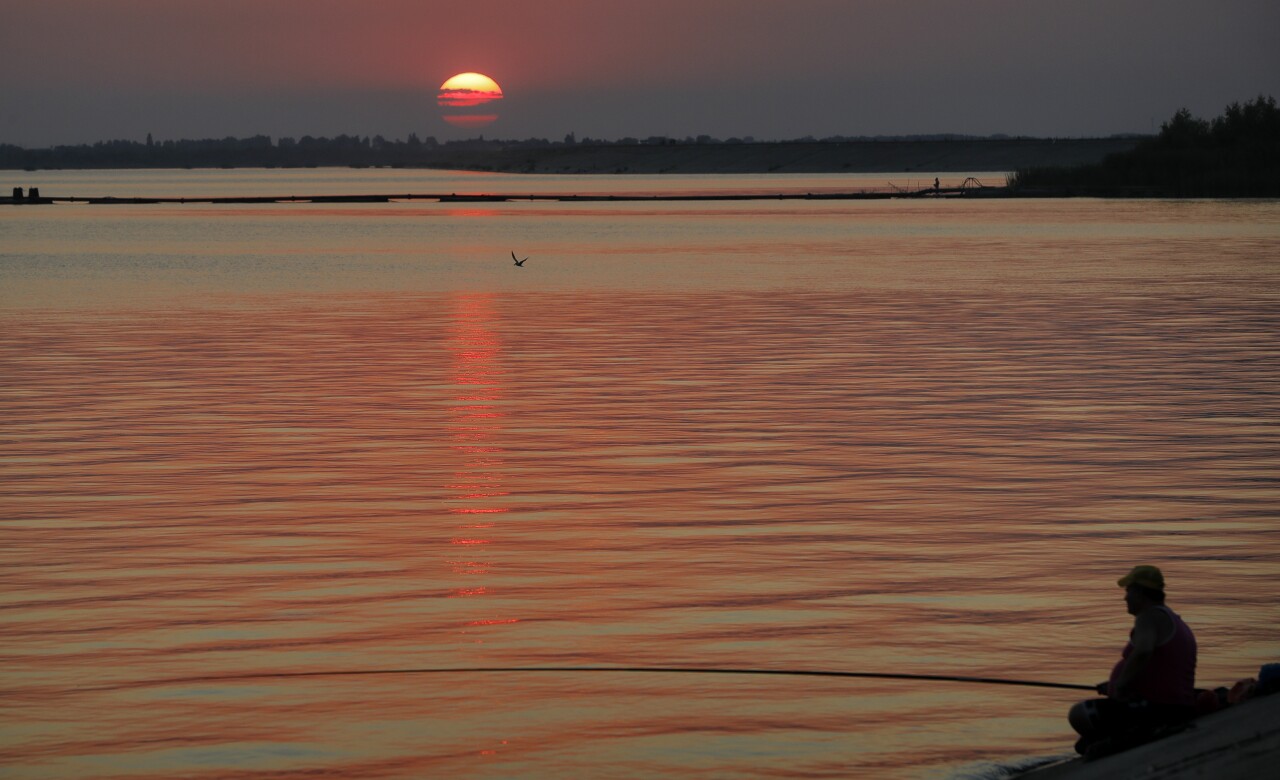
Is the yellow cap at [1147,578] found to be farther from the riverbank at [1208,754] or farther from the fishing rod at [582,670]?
the fishing rod at [582,670]

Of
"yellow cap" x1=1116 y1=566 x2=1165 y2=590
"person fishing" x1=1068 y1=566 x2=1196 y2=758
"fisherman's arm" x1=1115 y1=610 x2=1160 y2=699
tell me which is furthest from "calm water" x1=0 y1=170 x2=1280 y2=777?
"yellow cap" x1=1116 y1=566 x2=1165 y2=590

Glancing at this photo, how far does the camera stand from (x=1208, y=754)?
9.88m

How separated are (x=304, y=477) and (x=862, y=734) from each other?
11728 mm

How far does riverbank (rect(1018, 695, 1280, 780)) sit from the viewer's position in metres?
9.56

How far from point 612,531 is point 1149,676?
29.0 ft

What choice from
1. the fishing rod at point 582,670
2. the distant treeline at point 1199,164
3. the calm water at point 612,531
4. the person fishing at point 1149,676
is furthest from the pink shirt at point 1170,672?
the distant treeline at point 1199,164

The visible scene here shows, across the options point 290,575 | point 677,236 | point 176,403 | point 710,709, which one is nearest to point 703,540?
point 290,575

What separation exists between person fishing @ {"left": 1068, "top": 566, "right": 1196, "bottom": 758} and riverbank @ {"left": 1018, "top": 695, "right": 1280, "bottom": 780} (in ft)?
0.46

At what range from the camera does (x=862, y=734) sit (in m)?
12.4

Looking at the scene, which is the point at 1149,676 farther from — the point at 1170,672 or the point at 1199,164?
the point at 1199,164

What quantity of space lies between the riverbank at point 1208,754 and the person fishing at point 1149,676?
0.46ft

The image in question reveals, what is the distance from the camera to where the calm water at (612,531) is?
12602mm

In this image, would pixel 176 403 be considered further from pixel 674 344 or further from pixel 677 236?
pixel 677 236

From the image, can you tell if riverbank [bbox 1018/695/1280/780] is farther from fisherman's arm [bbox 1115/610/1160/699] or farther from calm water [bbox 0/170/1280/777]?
calm water [bbox 0/170/1280/777]
